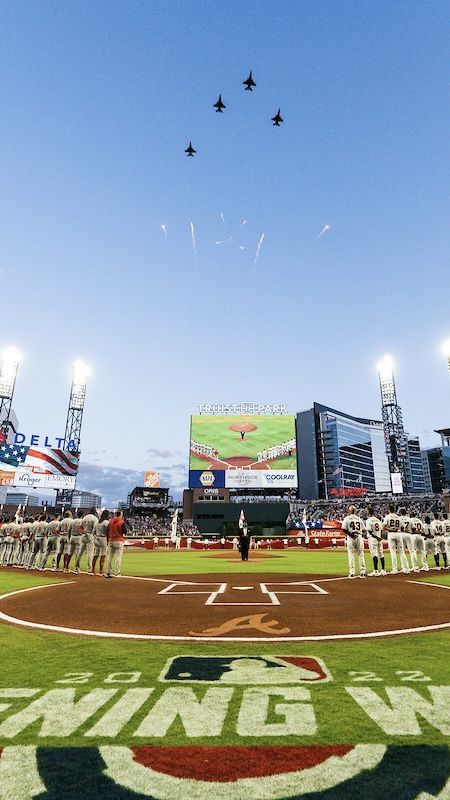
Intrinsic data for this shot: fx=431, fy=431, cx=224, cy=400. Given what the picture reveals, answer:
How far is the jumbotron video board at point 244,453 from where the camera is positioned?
6800cm

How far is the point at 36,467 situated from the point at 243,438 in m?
31.3

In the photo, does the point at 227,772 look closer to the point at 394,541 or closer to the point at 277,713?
the point at 277,713

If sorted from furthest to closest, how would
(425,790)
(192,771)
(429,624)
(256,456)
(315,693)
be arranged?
(256,456) < (429,624) < (315,693) < (192,771) < (425,790)

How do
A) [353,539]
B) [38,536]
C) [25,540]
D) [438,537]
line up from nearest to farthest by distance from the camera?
[353,539], [38,536], [438,537], [25,540]

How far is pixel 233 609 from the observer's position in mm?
8469

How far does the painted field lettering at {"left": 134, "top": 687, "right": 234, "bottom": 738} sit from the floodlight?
83696 millimetres

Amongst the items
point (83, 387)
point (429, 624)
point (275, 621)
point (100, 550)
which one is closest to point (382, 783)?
point (275, 621)

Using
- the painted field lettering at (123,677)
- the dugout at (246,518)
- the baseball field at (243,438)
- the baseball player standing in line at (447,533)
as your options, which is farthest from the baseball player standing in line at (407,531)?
the baseball field at (243,438)

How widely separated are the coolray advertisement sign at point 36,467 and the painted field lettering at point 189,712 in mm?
62338

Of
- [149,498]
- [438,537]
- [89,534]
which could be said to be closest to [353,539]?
[438,537]

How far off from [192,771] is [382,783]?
1.18 meters

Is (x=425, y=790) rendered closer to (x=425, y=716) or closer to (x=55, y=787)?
(x=425, y=716)

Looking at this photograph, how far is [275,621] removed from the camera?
738 cm

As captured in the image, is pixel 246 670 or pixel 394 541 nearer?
pixel 246 670
